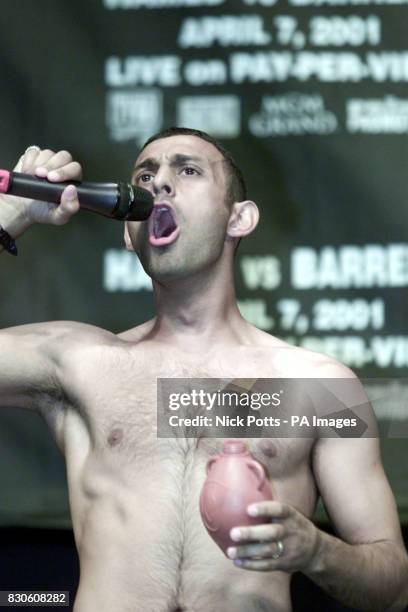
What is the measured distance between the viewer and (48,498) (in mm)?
2904

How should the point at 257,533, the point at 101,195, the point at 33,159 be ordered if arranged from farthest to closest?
the point at 33,159 → the point at 101,195 → the point at 257,533

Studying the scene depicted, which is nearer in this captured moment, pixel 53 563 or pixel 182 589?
pixel 182 589

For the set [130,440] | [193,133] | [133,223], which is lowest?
[130,440]

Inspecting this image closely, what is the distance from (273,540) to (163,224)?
0.74m

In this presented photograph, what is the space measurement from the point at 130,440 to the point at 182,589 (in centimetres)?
28

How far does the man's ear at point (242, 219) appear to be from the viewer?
2.43 m

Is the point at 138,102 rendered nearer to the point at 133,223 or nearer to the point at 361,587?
the point at 133,223

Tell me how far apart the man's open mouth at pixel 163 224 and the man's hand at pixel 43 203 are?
177 millimetres

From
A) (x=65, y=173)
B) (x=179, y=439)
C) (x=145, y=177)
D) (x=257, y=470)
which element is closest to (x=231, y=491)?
(x=257, y=470)

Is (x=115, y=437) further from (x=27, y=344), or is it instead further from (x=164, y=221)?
(x=164, y=221)

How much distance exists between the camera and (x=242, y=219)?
2453 mm

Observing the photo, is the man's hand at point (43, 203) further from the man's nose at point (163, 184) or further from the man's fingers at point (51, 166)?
the man's nose at point (163, 184)

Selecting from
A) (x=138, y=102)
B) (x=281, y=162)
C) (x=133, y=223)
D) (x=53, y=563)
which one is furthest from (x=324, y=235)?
(x=53, y=563)

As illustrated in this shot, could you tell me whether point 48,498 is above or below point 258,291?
below
